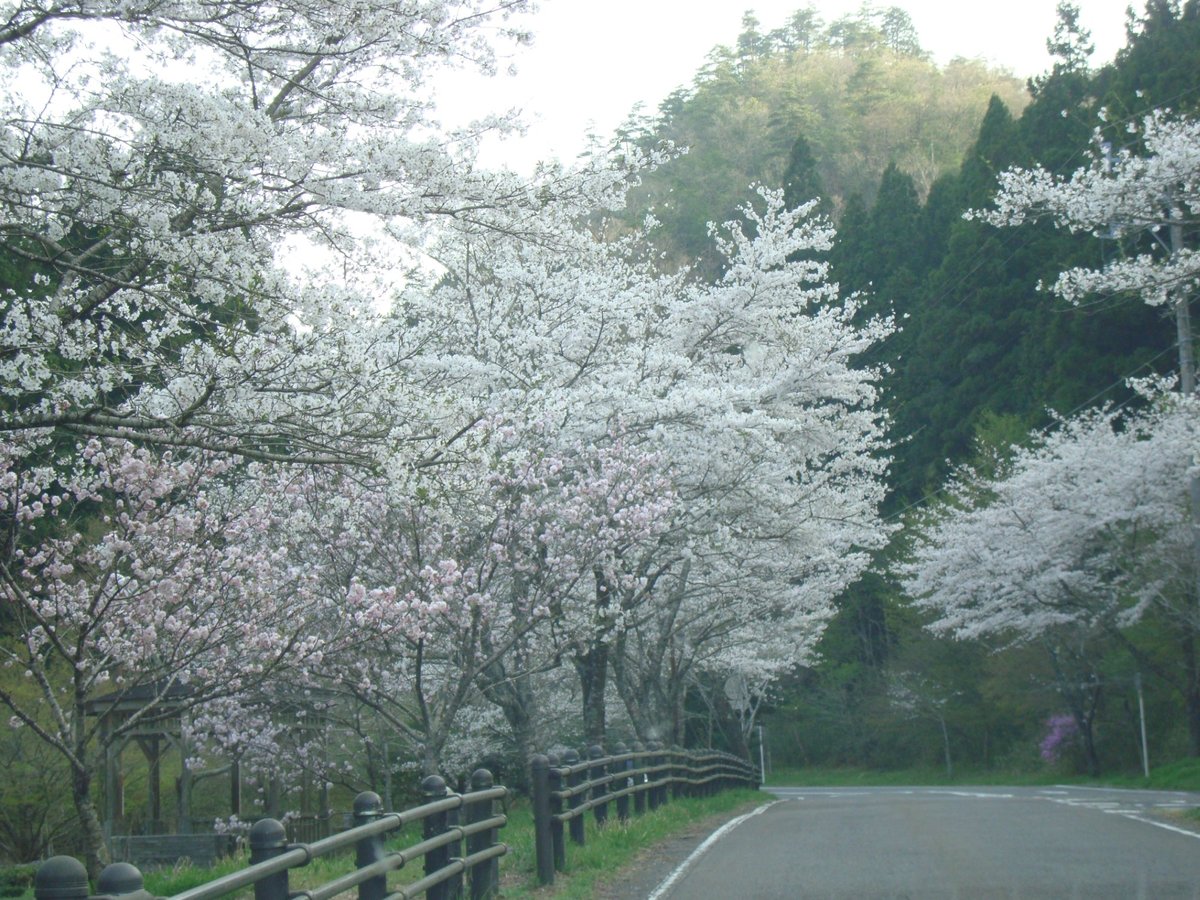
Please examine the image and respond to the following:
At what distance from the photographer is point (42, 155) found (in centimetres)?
733

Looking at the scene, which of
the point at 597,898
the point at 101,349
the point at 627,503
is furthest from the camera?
the point at 627,503

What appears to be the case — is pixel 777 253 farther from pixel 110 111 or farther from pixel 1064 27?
pixel 1064 27

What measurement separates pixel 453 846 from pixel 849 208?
48093 mm

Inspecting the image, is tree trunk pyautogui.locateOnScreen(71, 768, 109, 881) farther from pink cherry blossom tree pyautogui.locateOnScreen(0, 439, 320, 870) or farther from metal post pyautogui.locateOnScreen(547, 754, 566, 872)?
metal post pyautogui.locateOnScreen(547, 754, 566, 872)

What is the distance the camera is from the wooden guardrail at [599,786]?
10.0m

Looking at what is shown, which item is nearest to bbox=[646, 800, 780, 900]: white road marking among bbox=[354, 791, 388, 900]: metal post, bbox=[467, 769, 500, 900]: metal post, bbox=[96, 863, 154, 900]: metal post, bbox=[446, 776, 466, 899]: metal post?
bbox=[467, 769, 500, 900]: metal post

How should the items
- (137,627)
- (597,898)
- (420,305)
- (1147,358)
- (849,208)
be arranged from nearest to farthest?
(597,898) → (137,627) → (420,305) → (1147,358) → (849,208)

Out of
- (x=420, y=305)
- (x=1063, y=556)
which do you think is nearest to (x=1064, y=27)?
(x=1063, y=556)

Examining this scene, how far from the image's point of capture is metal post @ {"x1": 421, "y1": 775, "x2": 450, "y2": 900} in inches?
281

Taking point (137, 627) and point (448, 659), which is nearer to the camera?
point (137, 627)

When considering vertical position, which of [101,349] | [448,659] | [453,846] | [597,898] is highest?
[101,349]

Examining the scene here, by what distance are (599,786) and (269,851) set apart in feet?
30.0

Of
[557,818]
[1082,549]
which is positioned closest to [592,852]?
[557,818]

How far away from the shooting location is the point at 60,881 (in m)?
3.23
